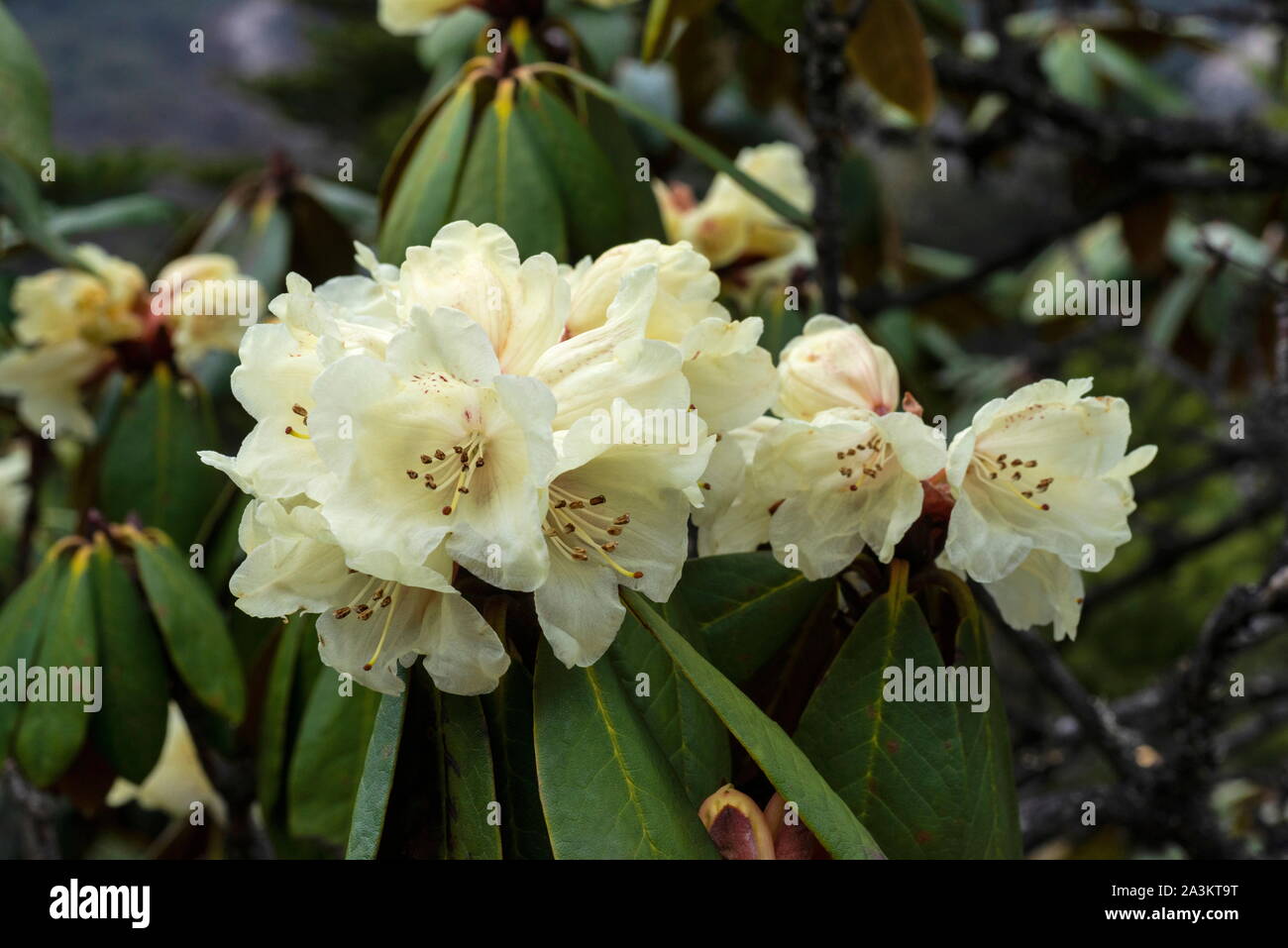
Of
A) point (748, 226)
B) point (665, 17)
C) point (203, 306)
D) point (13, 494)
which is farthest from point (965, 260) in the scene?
point (13, 494)

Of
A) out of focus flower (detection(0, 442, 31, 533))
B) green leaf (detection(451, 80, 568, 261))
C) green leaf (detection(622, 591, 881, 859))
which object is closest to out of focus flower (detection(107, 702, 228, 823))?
out of focus flower (detection(0, 442, 31, 533))

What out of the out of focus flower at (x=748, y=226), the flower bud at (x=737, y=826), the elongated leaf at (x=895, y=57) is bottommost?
the flower bud at (x=737, y=826)

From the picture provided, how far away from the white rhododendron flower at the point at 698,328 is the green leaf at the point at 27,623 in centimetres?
68

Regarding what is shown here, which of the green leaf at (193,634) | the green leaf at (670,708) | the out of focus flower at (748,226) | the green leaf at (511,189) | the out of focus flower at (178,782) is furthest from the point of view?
the out of focus flower at (178,782)

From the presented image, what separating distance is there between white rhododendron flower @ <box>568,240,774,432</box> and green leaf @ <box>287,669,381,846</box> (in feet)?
1.42

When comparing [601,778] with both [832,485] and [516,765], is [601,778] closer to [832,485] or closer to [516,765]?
[516,765]

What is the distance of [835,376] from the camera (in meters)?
0.76

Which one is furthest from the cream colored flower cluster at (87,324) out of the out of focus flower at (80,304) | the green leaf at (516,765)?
the green leaf at (516,765)

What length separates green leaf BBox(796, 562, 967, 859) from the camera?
67 cm

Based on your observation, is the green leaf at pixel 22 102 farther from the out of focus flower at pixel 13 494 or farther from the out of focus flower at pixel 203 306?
the out of focus flower at pixel 13 494

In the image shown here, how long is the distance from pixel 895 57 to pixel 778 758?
0.92 m

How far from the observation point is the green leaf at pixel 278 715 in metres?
1.02
